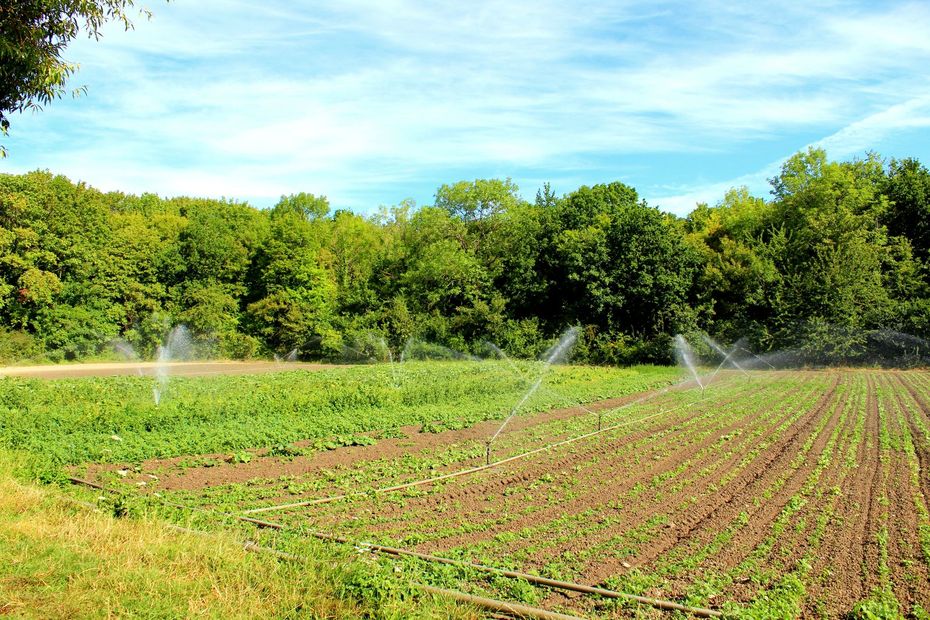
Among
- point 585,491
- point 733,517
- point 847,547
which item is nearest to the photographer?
point 847,547

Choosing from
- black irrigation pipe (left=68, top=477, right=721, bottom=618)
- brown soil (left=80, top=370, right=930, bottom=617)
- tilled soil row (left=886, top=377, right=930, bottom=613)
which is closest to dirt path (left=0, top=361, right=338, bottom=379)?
brown soil (left=80, top=370, right=930, bottom=617)

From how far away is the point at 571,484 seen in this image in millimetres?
11242

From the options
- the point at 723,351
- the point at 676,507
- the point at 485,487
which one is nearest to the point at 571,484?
the point at 485,487

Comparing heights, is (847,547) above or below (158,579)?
below

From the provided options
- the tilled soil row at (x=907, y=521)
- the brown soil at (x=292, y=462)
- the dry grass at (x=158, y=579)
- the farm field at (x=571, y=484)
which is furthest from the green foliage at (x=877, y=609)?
the brown soil at (x=292, y=462)

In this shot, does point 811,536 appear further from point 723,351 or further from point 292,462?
point 723,351

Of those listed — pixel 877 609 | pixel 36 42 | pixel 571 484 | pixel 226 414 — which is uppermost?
pixel 36 42

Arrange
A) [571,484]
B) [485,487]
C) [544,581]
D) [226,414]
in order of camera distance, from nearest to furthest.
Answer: [544,581] < [485,487] < [571,484] < [226,414]

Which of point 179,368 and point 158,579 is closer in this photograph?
point 158,579

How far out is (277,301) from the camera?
1944 inches

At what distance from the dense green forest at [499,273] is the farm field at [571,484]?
69.2 feet

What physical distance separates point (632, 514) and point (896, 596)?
3.49 m

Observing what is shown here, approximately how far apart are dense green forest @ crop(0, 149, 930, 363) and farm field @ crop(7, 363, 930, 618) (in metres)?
21.1

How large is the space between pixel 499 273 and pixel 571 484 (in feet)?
121
